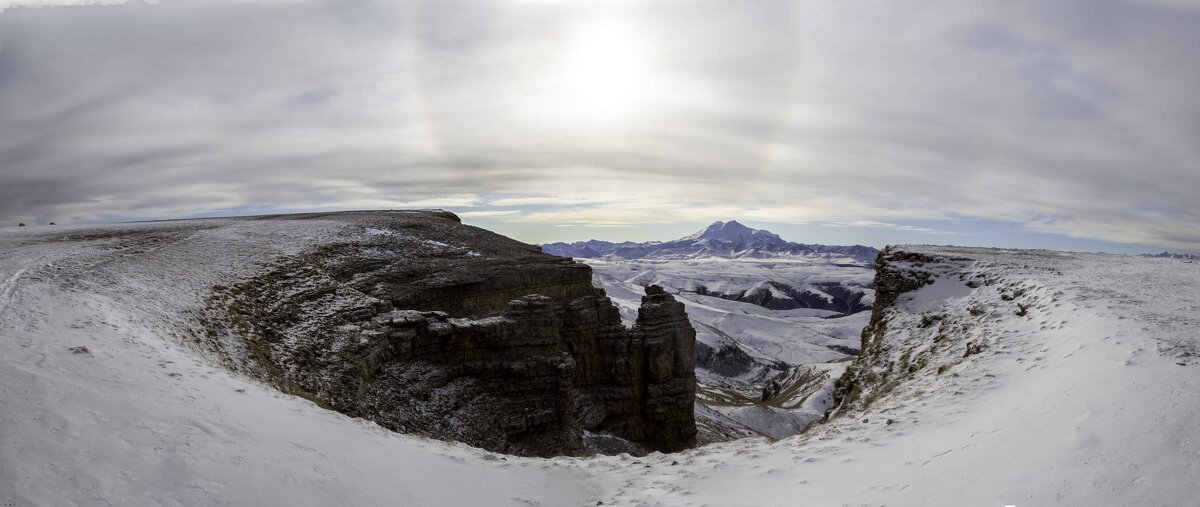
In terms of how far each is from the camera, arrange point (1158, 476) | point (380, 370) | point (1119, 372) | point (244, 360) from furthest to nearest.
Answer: point (380, 370)
point (244, 360)
point (1119, 372)
point (1158, 476)

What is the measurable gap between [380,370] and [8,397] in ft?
49.6

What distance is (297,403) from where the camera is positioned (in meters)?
13.5

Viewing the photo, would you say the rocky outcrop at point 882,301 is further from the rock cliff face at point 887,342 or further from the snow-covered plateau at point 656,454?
the snow-covered plateau at point 656,454

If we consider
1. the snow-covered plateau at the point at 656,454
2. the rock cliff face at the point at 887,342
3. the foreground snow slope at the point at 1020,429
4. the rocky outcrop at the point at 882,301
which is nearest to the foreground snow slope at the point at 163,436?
the snow-covered plateau at the point at 656,454

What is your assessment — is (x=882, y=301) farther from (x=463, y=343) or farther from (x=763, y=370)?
(x=763, y=370)

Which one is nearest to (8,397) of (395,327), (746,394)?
(395,327)

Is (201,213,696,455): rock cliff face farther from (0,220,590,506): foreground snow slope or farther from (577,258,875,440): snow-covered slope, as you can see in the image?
(577,258,875,440): snow-covered slope

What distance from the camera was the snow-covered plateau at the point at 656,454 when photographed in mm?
7379

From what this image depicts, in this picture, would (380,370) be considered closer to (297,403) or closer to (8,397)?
(297,403)

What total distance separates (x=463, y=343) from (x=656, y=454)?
15432 mm

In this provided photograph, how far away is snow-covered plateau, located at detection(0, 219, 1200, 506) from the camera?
24.2ft

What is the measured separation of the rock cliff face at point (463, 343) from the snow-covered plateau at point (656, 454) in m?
4.20

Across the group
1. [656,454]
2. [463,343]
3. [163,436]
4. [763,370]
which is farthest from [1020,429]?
[763,370]

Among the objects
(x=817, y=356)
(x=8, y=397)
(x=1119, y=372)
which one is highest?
(x=1119, y=372)
